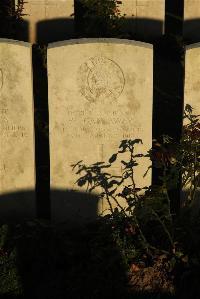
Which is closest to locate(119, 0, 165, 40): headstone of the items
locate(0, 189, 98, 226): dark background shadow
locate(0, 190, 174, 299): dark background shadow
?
locate(0, 189, 98, 226): dark background shadow

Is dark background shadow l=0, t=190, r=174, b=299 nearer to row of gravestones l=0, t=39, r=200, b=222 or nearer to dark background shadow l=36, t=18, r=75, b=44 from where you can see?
row of gravestones l=0, t=39, r=200, b=222

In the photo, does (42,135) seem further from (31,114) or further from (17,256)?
(17,256)

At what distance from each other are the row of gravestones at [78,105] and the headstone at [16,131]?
0.01 meters

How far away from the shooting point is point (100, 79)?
16.7 ft

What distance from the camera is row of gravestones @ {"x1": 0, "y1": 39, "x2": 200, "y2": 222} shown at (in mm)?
5023

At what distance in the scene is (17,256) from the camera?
4.73 m

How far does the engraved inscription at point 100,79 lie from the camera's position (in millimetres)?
5043

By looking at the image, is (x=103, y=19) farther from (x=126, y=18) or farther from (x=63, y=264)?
(x=63, y=264)

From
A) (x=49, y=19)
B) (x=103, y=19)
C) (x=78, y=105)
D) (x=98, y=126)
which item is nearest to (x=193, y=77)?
(x=98, y=126)

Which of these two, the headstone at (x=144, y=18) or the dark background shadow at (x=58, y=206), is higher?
the headstone at (x=144, y=18)

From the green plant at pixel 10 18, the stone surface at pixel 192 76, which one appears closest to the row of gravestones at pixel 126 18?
the green plant at pixel 10 18

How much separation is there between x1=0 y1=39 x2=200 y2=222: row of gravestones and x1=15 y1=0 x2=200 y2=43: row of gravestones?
12.6ft

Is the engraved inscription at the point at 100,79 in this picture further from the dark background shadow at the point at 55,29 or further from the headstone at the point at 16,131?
the dark background shadow at the point at 55,29

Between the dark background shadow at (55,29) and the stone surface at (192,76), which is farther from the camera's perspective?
the dark background shadow at (55,29)
